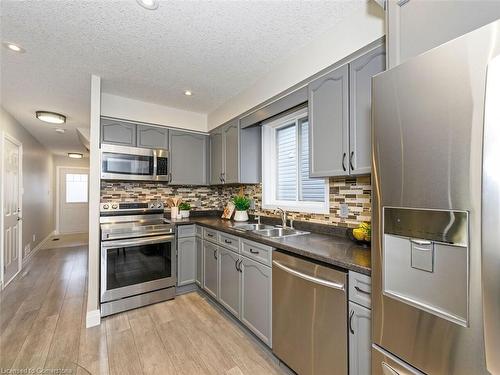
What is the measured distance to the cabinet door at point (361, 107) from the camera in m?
1.53

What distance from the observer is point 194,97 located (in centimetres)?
311

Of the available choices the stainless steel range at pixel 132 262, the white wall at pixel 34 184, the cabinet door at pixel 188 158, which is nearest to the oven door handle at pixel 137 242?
the stainless steel range at pixel 132 262

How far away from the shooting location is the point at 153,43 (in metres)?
2.00

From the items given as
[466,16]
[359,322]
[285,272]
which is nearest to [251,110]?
[285,272]

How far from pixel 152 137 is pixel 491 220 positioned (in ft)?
10.6

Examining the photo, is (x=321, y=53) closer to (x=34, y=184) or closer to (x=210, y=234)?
(x=210, y=234)

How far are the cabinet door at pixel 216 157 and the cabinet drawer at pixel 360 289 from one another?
2.29m

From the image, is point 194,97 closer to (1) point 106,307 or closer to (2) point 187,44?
(2) point 187,44

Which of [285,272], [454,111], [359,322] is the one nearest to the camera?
[454,111]

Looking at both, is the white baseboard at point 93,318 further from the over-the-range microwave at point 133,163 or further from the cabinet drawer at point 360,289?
the cabinet drawer at point 360,289

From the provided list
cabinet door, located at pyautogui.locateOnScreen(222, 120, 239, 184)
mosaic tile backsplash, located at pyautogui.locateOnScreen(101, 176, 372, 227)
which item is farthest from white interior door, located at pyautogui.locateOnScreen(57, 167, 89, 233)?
cabinet door, located at pyautogui.locateOnScreen(222, 120, 239, 184)

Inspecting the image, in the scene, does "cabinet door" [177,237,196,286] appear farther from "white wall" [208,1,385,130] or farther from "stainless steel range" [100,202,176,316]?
"white wall" [208,1,385,130]

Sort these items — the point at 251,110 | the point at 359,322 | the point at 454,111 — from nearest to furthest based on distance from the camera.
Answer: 1. the point at 454,111
2. the point at 359,322
3. the point at 251,110

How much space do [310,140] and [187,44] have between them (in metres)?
1.29
